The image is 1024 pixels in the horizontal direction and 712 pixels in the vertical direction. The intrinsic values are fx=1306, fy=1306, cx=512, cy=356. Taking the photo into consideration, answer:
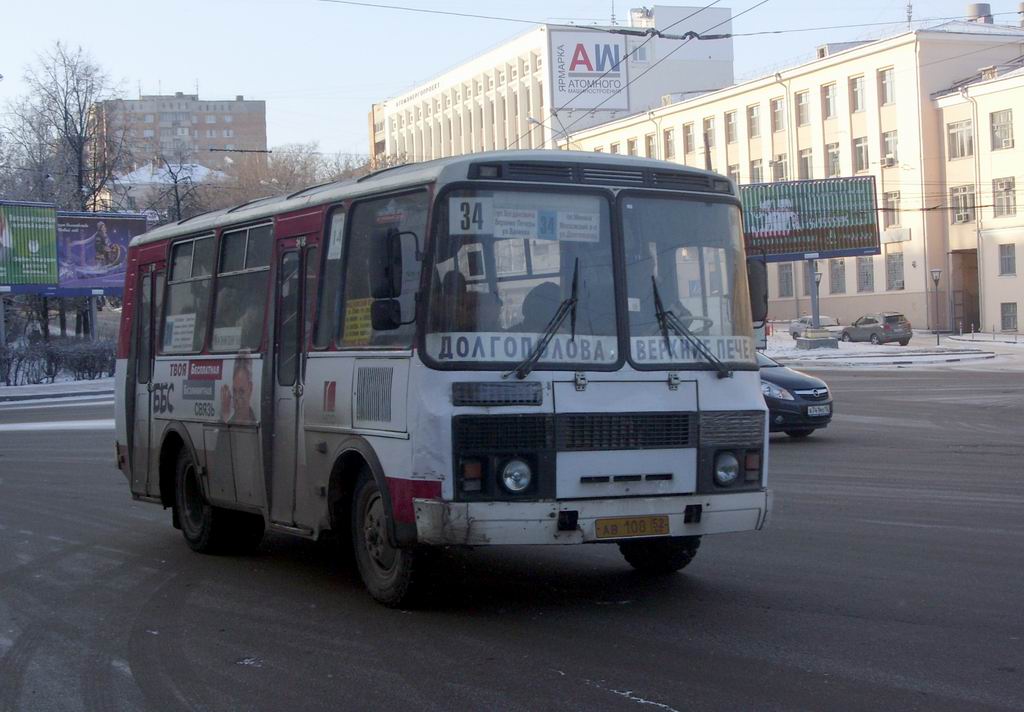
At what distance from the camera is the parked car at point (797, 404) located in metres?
19.6

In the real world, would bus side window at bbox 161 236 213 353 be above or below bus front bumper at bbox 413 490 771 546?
above

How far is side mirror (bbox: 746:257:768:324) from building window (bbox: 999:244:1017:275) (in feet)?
191

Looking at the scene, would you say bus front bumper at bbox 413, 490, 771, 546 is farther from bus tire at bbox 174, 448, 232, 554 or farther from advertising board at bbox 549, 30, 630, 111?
advertising board at bbox 549, 30, 630, 111

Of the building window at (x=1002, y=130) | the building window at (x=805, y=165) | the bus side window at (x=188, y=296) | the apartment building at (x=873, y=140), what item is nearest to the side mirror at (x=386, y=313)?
the bus side window at (x=188, y=296)

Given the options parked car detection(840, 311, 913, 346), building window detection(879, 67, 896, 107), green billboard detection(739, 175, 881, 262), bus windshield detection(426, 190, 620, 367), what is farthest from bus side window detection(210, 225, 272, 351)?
building window detection(879, 67, 896, 107)

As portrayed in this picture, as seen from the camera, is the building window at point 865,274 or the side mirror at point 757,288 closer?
the side mirror at point 757,288

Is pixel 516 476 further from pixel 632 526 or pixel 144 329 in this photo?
pixel 144 329

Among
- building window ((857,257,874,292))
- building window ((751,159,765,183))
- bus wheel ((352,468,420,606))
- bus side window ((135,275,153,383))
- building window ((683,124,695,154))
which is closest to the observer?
bus wheel ((352,468,420,606))

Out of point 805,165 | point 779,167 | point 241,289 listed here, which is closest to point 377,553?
point 241,289

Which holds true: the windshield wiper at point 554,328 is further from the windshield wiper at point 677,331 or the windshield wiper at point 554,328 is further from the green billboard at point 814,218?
the green billboard at point 814,218

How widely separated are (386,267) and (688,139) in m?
76.2

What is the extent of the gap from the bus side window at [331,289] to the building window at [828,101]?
6658cm

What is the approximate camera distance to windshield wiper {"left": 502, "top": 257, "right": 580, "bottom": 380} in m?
7.39

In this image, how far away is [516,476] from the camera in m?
7.37
